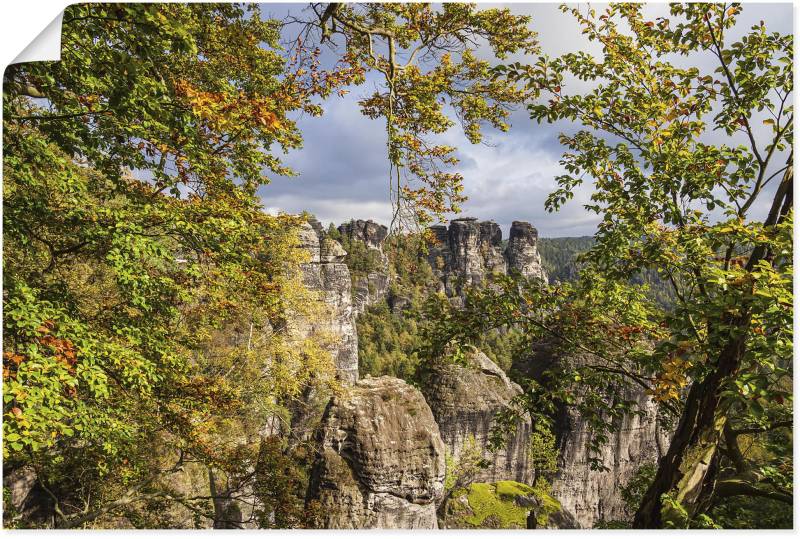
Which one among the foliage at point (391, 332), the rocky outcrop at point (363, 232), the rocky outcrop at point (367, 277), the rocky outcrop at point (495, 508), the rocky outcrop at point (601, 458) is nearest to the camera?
the rocky outcrop at point (495, 508)

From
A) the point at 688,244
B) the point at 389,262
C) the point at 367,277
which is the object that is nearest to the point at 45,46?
the point at 389,262

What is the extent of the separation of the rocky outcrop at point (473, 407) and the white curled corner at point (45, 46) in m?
14.0

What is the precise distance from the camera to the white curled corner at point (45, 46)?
3480 mm

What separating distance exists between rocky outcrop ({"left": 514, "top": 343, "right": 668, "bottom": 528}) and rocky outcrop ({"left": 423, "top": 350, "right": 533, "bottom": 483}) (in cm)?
249

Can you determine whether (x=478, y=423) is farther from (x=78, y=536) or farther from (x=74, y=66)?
(x=74, y=66)

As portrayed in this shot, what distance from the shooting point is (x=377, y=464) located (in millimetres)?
7664

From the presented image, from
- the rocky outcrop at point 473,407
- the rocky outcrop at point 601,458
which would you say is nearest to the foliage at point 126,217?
the rocky outcrop at point 473,407

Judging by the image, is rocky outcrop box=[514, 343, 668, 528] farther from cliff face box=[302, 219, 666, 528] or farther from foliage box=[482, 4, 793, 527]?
foliage box=[482, 4, 793, 527]

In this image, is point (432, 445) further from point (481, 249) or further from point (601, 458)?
point (481, 249)

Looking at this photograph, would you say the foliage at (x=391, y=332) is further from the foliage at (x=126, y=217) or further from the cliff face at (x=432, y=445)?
the foliage at (x=126, y=217)

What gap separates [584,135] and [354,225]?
6748 cm

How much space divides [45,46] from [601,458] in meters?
21.1

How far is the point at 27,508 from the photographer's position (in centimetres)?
848

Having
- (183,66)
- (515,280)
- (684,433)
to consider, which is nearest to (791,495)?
(684,433)
